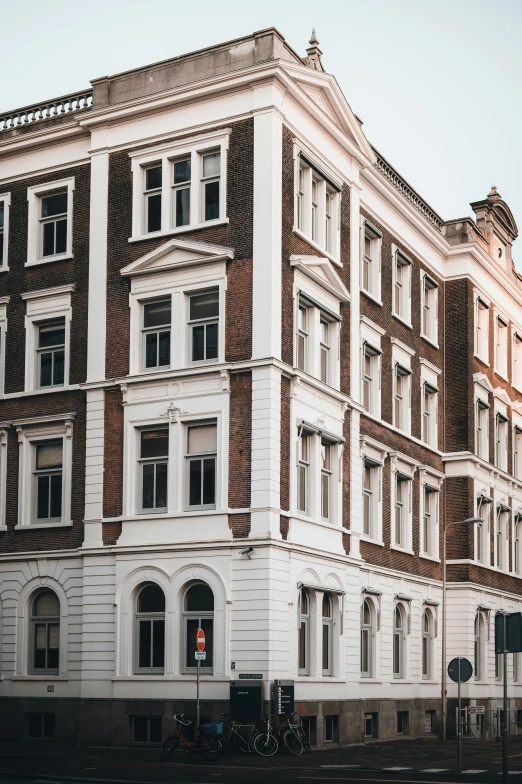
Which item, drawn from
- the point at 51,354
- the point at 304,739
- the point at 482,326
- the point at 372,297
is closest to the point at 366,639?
the point at 304,739

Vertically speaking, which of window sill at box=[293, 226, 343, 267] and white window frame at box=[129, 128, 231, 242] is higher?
white window frame at box=[129, 128, 231, 242]

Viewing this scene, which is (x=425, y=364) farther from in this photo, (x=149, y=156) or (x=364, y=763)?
(x=364, y=763)

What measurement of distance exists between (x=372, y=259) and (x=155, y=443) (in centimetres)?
1315

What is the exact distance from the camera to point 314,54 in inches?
1722

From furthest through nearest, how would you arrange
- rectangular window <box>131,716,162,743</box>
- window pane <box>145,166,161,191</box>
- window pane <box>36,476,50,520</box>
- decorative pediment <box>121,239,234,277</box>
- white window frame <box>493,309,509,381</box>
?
white window frame <box>493,309,509,381</box> < window pane <box>36,476,50,520</box> < window pane <box>145,166,161,191</box> < decorative pediment <box>121,239,234,277</box> < rectangular window <box>131,716,162,743</box>

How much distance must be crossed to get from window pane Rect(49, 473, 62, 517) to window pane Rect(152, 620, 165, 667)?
17.5ft

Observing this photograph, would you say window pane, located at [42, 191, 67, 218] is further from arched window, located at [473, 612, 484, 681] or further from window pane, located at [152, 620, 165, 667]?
arched window, located at [473, 612, 484, 681]

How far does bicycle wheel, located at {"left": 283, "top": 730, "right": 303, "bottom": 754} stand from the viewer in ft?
113

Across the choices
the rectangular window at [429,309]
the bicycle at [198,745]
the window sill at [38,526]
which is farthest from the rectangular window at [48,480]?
the rectangular window at [429,309]

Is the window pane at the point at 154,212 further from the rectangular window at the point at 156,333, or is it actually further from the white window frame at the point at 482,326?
the white window frame at the point at 482,326

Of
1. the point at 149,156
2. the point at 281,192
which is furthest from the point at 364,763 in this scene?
the point at 149,156


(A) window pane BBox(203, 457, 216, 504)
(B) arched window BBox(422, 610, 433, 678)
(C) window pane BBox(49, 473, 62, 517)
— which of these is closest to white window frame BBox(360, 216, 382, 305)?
(A) window pane BBox(203, 457, 216, 504)

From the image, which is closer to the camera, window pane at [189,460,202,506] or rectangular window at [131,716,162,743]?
rectangular window at [131,716,162,743]

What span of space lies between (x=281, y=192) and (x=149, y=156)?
4.80m
